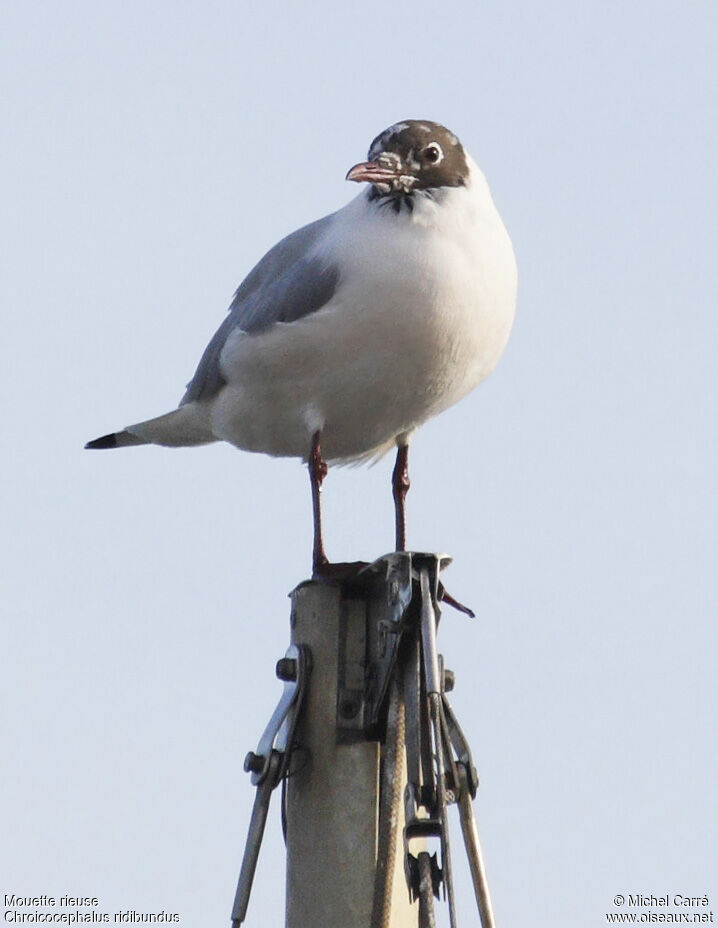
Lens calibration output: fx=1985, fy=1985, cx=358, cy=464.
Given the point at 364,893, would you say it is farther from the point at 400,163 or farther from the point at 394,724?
the point at 400,163

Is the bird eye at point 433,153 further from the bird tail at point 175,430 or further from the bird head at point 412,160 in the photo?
the bird tail at point 175,430

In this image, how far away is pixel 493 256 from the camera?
26.7 ft

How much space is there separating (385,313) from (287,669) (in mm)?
1764

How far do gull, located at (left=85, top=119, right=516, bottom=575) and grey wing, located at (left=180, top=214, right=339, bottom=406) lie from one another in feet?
0.03

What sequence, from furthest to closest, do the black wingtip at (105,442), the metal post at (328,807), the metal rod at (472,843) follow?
the black wingtip at (105,442) → the metal post at (328,807) → the metal rod at (472,843)

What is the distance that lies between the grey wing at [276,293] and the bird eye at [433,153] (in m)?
0.57

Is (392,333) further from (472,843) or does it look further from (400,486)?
(472,843)

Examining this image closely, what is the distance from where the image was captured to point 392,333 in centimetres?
789

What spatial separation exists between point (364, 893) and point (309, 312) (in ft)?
8.81

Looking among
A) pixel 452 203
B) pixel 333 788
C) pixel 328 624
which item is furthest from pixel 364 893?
pixel 452 203

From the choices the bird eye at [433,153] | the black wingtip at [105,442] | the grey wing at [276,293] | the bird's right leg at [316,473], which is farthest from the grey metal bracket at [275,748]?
the black wingtip at [105,442]

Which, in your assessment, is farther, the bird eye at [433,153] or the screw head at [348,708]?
the bird eye at [433,153]

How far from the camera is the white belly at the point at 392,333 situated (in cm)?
790

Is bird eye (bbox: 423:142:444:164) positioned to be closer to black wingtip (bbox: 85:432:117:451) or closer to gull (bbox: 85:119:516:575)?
gull (bbox: 85:119:516:575)
